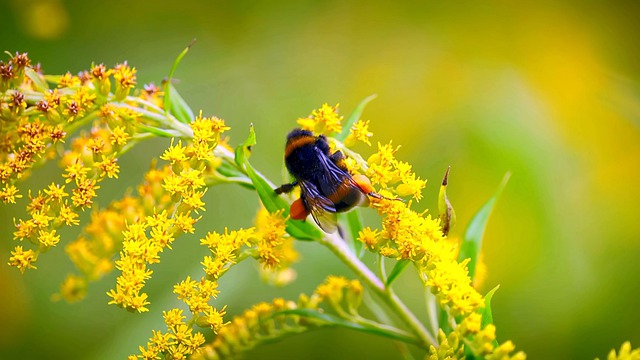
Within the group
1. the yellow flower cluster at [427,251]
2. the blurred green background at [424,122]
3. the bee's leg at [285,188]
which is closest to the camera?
the yellow flower cluster at [427,251]

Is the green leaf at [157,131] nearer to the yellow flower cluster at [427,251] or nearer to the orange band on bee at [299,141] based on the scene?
the orange band on bee at [299,141]

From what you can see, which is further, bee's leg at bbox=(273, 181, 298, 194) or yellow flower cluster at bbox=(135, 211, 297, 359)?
bee's leg at bbox=(273, 181, 298, 194)

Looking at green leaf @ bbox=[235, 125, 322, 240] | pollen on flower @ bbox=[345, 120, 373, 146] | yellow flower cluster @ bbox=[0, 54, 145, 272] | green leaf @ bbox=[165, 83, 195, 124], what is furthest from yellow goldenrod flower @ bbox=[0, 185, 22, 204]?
pollen on flower @ bbox=[345, 120, 373, 146]

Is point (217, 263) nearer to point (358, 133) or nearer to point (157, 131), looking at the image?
point (157, 131)

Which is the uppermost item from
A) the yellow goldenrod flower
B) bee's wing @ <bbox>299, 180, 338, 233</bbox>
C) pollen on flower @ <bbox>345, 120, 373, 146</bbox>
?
the yellow goldenrod flower

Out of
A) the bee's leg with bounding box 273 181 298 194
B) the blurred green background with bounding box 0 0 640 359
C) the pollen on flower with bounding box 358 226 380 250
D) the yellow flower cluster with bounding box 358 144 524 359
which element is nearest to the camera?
the yellow flower cluster with bounding box 358 144 524 359

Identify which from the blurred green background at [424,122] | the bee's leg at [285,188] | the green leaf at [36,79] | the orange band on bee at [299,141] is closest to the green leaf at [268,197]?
the bee's leg at [285,188]

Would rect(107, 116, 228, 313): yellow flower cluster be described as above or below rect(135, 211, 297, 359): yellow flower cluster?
above

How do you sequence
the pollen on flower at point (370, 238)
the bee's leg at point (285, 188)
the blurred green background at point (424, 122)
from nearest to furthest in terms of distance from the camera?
1. the pollen on flower at point (370, 238)
2. the bee's leg at point (285, 188)
3. the blurred green background at point (424, 122)

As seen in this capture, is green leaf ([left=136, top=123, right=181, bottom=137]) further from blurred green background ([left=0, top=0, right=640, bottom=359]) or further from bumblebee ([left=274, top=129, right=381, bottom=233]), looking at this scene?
blurred green background ([left=0, top=0, right=640, bottom=359])
